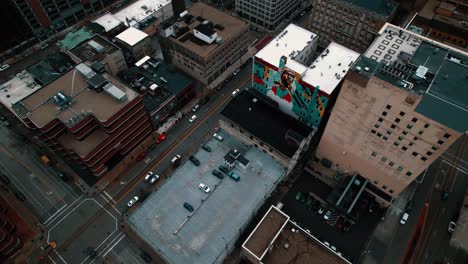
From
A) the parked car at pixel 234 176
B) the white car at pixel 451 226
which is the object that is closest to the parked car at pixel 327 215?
the parked car at pixel 234 176

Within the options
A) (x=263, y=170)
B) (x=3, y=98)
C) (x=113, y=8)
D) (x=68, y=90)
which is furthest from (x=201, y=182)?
(x=113, y=8)

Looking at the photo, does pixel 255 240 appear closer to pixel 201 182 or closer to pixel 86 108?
pixel 201 182

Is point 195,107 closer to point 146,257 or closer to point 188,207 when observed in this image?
point 188,207

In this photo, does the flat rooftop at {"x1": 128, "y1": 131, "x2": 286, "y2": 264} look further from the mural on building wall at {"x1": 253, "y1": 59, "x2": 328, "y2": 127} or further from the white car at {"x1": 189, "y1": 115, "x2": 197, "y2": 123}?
the white car at {"x1": 189, "y1": 115, "x2": 197, "y2": 123}

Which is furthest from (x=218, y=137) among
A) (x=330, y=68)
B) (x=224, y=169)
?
(x=330, y=68)

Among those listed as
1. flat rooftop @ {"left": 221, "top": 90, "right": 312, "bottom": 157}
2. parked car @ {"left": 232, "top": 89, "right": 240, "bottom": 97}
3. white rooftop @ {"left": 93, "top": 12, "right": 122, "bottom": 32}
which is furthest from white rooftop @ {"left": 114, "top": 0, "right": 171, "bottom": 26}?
flat rooftop @ {"left": 221, "top": 90, "right": 312, "bottom": 157}

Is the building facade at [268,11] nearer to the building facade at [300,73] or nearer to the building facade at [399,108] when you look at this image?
the building facade at [300,73]
